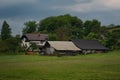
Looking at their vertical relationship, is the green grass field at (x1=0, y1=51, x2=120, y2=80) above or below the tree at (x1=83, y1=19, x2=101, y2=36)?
below

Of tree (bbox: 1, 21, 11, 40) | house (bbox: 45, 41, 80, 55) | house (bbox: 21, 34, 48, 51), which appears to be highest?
tree (bbox: 1, 21, 11, 40)

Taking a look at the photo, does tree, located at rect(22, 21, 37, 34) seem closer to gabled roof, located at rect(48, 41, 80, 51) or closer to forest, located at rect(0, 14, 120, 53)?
forest, located at rect(0, 14, 120, 53)

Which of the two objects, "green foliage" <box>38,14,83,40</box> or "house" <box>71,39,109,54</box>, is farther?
"green foliage" <box>38,14,83,40</box>

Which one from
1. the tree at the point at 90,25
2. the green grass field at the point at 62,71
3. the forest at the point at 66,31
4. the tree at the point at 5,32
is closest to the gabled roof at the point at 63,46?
the forest at the point at 66,31

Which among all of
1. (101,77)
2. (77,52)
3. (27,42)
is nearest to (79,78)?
(101,77)

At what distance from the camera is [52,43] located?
80.4 meters

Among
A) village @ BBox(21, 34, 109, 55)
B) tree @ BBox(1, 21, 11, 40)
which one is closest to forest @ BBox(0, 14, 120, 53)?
tree @ BBox(1, 21, 11, 40)

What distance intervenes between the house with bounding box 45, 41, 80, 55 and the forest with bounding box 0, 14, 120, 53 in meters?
9.05

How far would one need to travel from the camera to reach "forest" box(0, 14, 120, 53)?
85125mm

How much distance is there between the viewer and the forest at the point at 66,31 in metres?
85.1

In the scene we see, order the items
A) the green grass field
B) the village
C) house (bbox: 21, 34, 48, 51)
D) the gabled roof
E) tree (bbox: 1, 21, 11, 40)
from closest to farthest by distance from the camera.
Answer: the green grass field < the village < the gabled roof < house (bbox: 21, 34, 48, 51) < tree (bbox: 1, 21, 11, 40)

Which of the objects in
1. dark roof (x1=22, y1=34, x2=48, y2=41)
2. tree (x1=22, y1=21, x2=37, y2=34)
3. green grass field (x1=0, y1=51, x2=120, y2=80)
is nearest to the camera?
green grass field (x1=0, y1=51, x2=120, y2=80)

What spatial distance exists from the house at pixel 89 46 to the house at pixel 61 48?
2.08 meters

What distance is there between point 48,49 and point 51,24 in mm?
69880
